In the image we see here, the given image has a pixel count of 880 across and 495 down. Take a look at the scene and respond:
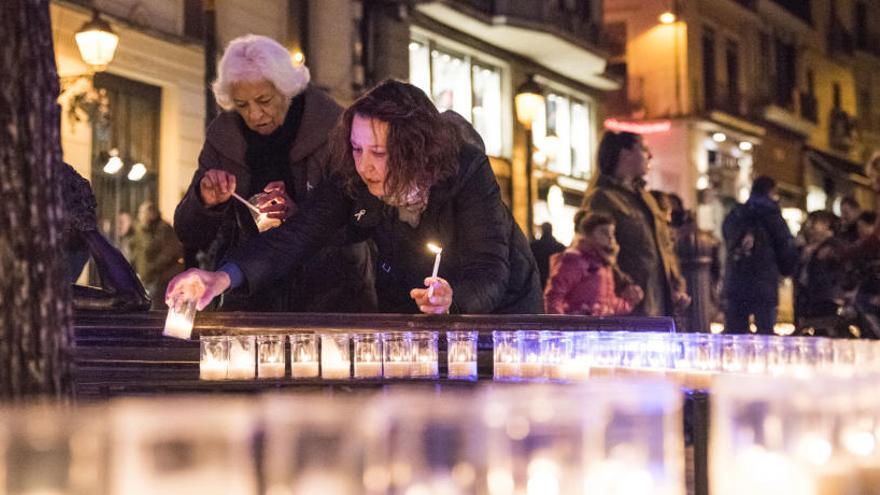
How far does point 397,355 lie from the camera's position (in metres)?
4.06

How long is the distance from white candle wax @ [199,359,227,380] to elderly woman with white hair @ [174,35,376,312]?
1.54 metres

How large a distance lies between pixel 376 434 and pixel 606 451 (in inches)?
13.3

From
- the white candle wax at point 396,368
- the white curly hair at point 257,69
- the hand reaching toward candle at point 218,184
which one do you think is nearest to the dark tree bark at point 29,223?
the white candle wax at point 396,368

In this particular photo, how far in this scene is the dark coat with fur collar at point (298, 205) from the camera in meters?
5.71

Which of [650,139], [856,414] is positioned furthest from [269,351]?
[650,139]

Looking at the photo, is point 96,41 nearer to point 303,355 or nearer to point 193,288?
point 193,288

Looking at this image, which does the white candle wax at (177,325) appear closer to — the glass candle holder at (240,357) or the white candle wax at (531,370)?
the glass candle holder at (240,357)

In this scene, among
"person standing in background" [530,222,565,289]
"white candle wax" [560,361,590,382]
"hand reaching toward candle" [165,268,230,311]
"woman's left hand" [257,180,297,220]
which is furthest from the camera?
"person standing in background" [530,222,565,289]

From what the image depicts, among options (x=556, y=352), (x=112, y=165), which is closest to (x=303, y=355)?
(x=556, y=352)

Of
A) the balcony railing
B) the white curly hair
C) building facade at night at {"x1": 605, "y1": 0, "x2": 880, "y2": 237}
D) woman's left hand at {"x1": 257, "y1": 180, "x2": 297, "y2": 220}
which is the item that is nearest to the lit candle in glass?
woman's left hand at {"x1": 257, "y1": 180, "x2": 297, "y2": 220}

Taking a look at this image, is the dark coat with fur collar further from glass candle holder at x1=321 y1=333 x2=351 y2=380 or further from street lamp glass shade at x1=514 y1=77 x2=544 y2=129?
street lamp glass shade at x1=514 y1=77 x2=544 y2=129

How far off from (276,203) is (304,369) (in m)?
1.55

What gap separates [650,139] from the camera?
40.9m

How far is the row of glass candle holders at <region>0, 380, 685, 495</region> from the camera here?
1360mm
